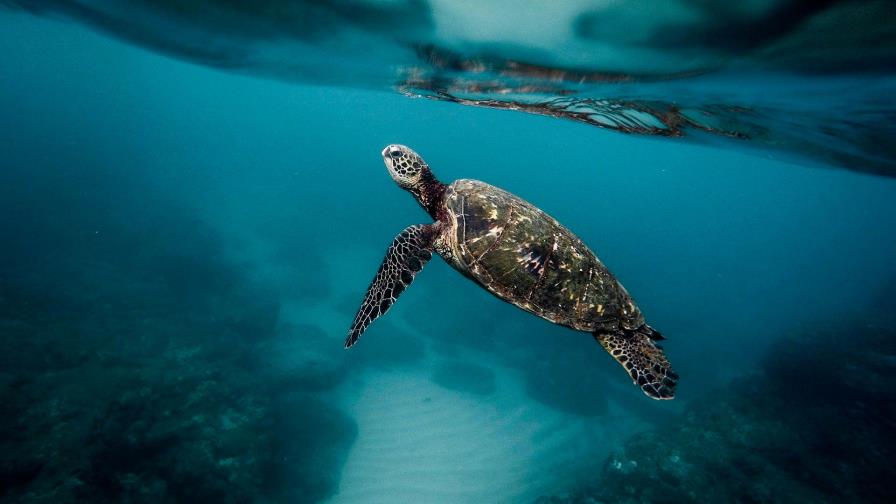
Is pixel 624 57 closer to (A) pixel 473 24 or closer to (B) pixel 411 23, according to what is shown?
(A) pixel 473 24

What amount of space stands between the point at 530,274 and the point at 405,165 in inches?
94.1

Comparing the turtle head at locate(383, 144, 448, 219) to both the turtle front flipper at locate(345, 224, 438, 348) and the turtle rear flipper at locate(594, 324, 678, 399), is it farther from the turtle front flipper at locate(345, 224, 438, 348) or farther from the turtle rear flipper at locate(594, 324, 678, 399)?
the turtle rear flipper at locate(594, 324, 678, 399)

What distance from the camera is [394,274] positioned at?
15.1 feet

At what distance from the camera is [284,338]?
54.3 feet

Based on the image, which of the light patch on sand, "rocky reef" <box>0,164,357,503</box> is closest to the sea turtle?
"rocky reef" <box>0,164,357,503</box>

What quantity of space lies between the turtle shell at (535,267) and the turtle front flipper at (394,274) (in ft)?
1.59

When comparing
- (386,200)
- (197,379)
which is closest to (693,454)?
(197,379)

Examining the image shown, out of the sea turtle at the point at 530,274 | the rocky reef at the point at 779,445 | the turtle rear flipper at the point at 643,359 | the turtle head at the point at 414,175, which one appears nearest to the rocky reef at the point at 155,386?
the sea turtle at the point at 530,274

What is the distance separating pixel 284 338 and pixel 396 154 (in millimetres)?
14031

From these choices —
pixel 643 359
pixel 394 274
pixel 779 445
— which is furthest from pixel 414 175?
pixel 779 445

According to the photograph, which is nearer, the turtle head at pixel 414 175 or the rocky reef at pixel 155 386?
the turtle head at pixel 414 175

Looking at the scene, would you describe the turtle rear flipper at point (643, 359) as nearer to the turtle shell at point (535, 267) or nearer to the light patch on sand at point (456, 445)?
the turtle shell at point (535, 267)

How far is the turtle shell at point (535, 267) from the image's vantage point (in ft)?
14.3

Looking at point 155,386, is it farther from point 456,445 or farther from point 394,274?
point 394,274
